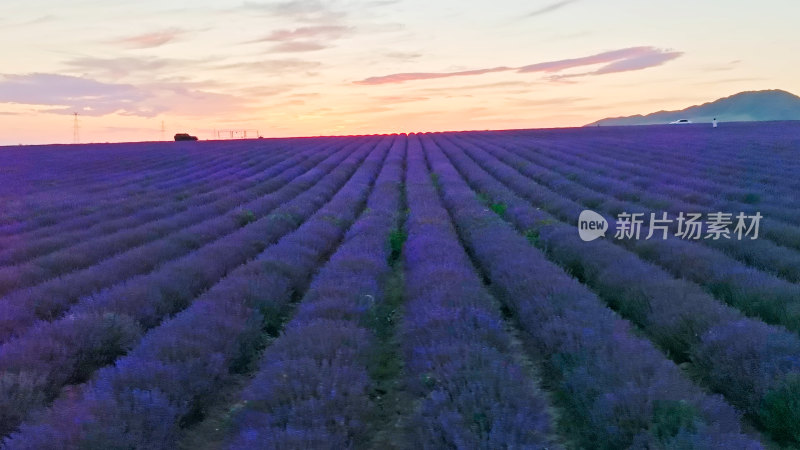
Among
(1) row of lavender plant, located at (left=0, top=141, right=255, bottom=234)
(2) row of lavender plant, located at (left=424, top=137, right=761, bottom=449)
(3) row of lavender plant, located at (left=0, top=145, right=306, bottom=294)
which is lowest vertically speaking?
(2) row of lavender plant, located at (left=424, top=137, right=761, bottom=449)

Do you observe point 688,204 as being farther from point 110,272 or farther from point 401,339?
point 110,272

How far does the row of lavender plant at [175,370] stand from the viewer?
303cm

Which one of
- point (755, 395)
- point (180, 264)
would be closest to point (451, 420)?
point (755, 395)

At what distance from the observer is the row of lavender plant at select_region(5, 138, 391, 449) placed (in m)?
3.03

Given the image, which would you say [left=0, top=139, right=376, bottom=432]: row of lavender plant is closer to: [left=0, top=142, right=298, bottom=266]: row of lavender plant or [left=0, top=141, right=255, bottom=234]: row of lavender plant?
[left=0, top=142, right=298, bottom=266]: row of lavender plant

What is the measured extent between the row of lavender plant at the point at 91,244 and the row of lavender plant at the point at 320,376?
324cm

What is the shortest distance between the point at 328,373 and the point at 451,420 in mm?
943

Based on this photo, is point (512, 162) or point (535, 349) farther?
point (512, 162)

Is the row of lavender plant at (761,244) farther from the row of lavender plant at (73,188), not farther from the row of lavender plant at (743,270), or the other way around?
the row of lavender plant at (73,188)

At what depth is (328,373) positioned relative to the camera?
3.70 m

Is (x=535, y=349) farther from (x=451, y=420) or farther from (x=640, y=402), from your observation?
(x=451, y=420)

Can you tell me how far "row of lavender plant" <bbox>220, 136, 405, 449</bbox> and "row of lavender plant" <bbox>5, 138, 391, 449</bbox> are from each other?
0.30m

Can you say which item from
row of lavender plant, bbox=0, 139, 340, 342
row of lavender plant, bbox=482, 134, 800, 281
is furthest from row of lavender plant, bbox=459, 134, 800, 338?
row of lavender plant, bbox=0, 139, 340, 342

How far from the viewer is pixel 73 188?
17.5m
